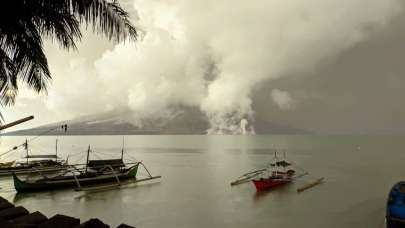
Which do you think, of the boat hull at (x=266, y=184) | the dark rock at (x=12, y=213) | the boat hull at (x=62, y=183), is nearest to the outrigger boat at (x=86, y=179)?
the boat hull at (x=62, y=183)

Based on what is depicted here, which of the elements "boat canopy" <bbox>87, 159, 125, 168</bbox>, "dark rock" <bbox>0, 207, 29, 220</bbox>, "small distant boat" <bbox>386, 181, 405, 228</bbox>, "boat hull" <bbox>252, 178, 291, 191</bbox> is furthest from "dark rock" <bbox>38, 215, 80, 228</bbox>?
"boat canopy" <bbox>87, 159, 125, 168</bbox>

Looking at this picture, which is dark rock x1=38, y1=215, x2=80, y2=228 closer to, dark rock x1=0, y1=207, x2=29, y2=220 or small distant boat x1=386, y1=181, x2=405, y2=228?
dark rock x1=0, y1=207, x2=29, y2=220

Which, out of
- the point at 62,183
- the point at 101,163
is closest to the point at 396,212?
the point at 62,183

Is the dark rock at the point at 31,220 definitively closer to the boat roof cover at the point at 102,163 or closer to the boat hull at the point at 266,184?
the boat hull at the point at 266,184

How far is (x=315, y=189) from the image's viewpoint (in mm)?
43656

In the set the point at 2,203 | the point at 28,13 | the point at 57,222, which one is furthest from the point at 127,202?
the point at 28,13

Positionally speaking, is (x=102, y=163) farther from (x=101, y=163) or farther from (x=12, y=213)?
(x=12, y=213)

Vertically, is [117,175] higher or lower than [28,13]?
lower

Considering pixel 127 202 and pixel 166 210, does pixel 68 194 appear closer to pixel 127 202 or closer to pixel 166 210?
pixel 127 202

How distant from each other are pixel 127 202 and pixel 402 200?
79.1ft

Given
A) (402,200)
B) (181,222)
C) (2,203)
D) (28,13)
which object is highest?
→ (28,13)

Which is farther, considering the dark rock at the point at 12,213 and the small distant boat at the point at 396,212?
the small distant boat at the point at 396,212

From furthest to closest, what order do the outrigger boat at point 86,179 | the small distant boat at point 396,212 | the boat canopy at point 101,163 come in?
1. the boat canopy at point 101,163
2. the outrigger boat at point 86,179
3. the small distant boat at point 396,212

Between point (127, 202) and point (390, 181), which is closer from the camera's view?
point (127, 202)
